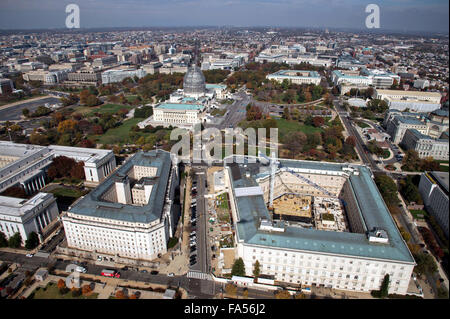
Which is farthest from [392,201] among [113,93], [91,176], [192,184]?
[113,93]

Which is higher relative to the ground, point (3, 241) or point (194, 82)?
point (194, 82)

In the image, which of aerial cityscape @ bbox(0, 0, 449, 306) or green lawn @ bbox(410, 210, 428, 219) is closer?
aerial cityscape @ bbox(0, 0, 449, 306)

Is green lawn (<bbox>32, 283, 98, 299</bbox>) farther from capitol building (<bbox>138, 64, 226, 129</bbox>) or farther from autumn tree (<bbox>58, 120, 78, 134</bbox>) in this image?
capitol building (<bbox>138, 64, 226, 129</bbox>)

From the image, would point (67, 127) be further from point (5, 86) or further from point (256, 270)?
point (256, 270)

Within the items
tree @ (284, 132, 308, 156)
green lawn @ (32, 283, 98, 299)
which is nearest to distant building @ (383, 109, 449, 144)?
tree @ (284, 132, 308, 156)

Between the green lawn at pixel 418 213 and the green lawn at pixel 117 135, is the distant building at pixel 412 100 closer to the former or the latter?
the green lawn at pixel 418 213

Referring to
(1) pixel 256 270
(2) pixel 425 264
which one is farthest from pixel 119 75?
(2) pixel 425 264
